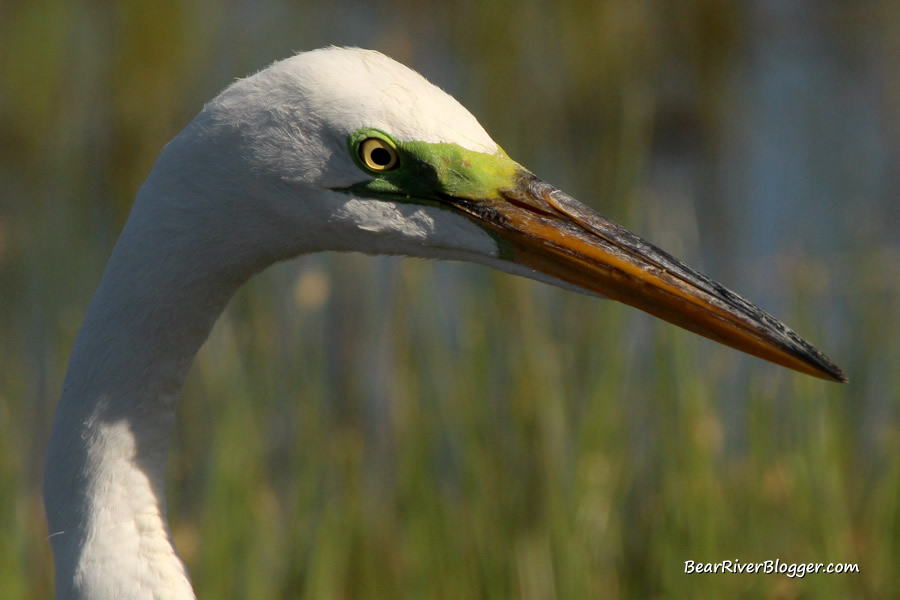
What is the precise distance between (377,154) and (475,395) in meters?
2.00

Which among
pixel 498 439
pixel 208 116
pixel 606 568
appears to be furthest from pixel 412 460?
pixel 208 116

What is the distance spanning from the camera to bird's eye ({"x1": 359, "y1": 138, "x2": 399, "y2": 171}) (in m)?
1.91

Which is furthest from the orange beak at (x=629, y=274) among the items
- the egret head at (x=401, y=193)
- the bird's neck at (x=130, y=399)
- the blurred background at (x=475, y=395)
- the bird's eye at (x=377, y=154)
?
the blurred background at (x=475, y=395)

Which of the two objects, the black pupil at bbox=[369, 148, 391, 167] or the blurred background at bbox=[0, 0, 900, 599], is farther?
the blurred background at bbox=[0, 0, 900, 599]

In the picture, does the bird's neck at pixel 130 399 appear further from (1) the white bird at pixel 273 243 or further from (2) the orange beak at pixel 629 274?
(2) the orange beak at pixel 629 274

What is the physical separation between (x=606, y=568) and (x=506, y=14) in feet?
17.9

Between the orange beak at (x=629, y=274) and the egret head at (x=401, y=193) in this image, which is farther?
the orange beak at (x=629, y=274)

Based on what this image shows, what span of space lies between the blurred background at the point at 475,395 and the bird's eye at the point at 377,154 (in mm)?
1806

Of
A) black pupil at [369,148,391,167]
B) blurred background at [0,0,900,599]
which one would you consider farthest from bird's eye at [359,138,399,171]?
blurred background at [0,0,900,599]

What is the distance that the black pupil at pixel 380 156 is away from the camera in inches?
75.7

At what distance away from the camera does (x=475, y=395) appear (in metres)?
3.81

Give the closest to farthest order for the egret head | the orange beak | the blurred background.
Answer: the egret head < the orange beak < the blurred background

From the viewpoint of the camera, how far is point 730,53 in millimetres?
9273

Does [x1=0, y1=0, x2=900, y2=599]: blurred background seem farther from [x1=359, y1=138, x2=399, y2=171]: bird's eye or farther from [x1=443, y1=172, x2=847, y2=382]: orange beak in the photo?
[x1=359, y1=138, x2=399, y2=171]: bird's eye
